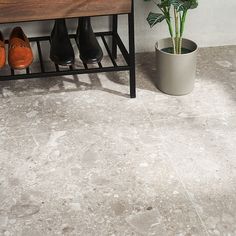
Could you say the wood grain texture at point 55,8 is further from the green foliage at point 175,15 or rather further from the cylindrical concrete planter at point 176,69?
the cylindrical concrete planter at point 176,69

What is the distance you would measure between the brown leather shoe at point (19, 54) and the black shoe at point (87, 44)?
0.75ft

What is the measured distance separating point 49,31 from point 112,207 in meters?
1.07

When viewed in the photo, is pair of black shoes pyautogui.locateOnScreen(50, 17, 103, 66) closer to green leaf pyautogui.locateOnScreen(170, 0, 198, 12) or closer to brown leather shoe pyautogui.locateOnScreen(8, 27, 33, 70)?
brown leather shoe pyautogui.locateOnScreen(8, 27, 33, 70)

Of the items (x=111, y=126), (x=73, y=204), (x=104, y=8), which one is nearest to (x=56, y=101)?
(x=111, y=126)

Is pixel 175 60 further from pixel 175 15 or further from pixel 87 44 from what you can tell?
pixel 87 44

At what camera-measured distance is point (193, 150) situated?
1601mm

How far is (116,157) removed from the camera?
1574 mm

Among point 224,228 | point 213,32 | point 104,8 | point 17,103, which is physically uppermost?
point 104,8

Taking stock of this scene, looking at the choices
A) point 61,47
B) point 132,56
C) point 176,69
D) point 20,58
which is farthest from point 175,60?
point 20,58

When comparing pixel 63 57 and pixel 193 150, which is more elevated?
pixel 63 57

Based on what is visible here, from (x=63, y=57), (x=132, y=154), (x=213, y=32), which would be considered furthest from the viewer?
(x=213, y=32)

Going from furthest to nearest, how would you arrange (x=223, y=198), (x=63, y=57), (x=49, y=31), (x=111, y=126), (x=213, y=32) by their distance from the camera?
(x=213, y=32), (x=49, y=31), (x=63, y=57), (x=111, y=126), (x=223, y=198)

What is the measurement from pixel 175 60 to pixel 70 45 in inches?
18.2

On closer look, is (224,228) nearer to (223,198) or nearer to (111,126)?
(223,198)
